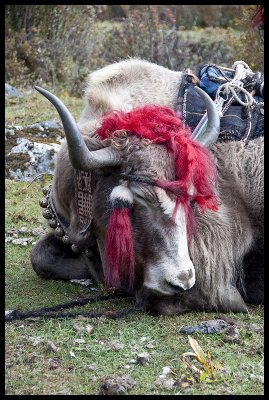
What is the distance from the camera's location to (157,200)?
3861 mm

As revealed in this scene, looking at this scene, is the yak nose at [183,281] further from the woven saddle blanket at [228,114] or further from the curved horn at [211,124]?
the woven saddle blanket at [228,114]

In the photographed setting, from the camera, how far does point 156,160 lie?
3.94 m

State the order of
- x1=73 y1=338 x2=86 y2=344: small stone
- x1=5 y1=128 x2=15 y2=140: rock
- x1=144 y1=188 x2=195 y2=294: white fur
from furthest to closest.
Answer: x1=5 y1=128 x2=15 y2=140: rock, x1=144 y1=188 x2=195 y2=294: white fur, x1=73 y1=338 x2=86 y2=344: small stone

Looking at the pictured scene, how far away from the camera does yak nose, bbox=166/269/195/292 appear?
12.4 ft

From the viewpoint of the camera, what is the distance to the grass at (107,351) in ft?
10.6

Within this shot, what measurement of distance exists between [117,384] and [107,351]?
439mm

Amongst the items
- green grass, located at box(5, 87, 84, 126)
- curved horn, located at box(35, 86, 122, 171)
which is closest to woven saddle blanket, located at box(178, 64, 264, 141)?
curved horn, located at box(35, 86, 122, 171)

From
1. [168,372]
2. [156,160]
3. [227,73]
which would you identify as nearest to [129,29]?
[227,73]

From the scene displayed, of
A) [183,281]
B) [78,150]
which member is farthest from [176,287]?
[78,150]

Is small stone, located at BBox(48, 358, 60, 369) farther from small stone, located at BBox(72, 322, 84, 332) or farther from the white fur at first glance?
the white fur

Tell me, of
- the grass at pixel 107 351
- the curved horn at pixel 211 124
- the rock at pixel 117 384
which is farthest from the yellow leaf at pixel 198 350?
the curved horn at pixel 211 124

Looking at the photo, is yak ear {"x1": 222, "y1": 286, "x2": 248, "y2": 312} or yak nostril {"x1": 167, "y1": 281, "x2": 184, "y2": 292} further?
yak ear {"x1": 222, "y1": 286, "x2": 248, "y2": 312}
